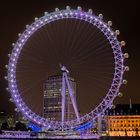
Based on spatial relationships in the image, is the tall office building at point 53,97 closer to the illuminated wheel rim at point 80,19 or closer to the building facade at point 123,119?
the building facade at point 123,119

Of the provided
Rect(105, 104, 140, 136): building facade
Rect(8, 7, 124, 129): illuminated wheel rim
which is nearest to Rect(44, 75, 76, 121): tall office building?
Rect(105, 104, 140, 136): building facade

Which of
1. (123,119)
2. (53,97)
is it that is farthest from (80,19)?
(53,97)

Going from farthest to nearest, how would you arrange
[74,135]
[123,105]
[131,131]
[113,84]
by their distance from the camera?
[123,105] < [131,131] < [74,135] < [113,84]

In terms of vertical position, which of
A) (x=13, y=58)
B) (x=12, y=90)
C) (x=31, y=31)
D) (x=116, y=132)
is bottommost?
(x=116, y=132)

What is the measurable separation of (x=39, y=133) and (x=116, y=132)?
1622cm

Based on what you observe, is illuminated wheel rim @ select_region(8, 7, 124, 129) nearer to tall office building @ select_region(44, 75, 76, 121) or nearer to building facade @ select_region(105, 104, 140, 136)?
building facade @ select_region(105, 104, 140, 136)

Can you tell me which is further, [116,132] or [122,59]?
[116,132]

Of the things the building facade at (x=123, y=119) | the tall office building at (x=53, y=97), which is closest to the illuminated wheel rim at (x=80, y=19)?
the building facade at (x=123, y=119)

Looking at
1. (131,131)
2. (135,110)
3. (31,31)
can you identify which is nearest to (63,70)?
(31,31)

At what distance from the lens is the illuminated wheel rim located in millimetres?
21938

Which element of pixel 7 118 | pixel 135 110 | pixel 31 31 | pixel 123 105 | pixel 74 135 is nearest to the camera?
pixel 31 31

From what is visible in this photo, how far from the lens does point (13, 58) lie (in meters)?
23.9

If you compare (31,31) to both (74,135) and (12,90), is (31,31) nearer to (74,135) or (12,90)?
(12,90)

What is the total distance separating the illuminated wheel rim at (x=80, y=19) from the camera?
2194 centimetres
